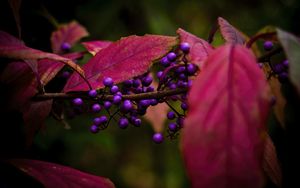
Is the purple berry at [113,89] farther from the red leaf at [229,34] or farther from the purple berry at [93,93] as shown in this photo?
the red leaf at [229,34]

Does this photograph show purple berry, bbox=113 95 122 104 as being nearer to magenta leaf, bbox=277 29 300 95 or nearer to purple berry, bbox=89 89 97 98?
purple berry, bbox=89 89 97 98

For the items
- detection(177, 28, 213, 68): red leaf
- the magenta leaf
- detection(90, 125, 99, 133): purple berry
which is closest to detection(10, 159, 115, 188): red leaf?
detection(90, 125, 99, 133): purple berry

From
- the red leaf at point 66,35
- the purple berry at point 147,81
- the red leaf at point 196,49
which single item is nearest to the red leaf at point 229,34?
the red leaf at point 196,49

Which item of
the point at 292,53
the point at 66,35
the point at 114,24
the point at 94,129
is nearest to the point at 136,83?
the point at 94,129

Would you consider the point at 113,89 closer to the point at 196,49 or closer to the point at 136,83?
the point at 136,83

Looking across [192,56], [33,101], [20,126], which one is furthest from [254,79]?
[20,126]

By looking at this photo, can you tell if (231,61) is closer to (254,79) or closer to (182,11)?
(254,79)

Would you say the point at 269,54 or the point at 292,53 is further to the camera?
the point at 269,54
